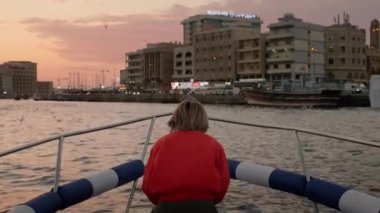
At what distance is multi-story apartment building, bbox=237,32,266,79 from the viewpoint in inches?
6191

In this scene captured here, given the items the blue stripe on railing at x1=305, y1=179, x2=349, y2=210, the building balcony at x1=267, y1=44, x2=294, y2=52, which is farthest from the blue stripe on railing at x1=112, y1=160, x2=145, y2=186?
the building balcony at x1=267, y1=44, x2=294, y2=52

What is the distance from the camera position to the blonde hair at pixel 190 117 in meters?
5.33

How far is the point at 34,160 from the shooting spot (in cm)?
2467

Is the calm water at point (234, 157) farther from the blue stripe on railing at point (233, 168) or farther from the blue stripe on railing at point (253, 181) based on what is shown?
the blue stripe on railing at point (253, 181)

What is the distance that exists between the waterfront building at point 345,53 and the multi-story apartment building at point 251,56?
63.9 feet

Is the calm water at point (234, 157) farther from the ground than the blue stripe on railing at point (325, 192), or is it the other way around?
the blue stripe on railing at point (325, 192)

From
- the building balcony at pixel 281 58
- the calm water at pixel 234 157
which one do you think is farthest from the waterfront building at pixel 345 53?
the calm water at pixel 234 157

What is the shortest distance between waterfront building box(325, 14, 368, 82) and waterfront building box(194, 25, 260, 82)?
2259 cm

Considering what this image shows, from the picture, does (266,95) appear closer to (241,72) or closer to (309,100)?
(309,100)

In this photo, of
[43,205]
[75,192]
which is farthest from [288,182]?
[43,205]

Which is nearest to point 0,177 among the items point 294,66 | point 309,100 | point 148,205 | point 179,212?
point 148,205

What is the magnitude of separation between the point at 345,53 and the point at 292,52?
69.7 ft

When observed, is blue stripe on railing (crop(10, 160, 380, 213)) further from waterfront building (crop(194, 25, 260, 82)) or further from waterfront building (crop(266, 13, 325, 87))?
waterfront building (crop(194, 25, 260, 82))

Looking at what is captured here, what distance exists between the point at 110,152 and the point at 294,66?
127m
